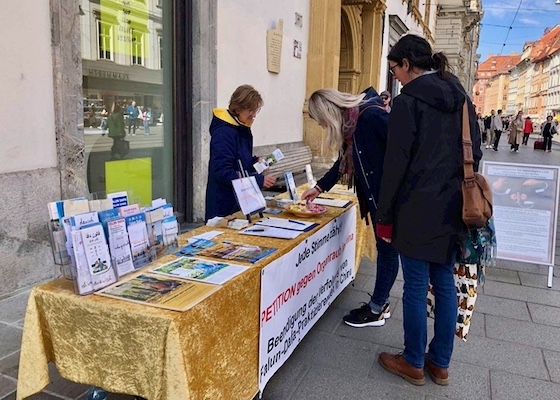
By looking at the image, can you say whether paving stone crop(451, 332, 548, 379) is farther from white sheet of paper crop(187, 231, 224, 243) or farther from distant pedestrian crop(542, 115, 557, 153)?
distant pedestrian crop(542, 115, 557, 153)

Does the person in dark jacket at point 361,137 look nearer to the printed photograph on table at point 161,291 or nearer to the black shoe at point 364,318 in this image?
the black shoe at point 364,318

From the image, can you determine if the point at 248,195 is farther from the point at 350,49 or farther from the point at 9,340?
the point at 350,49

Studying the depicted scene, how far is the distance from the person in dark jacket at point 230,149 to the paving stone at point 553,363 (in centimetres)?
210

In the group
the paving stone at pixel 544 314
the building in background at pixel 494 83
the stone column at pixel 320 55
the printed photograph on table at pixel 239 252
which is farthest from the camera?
the building in background at pixel 494 83

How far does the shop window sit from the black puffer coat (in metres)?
3.34

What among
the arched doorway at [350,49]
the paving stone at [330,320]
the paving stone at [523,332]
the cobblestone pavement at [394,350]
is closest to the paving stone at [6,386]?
the cobblestone pavement at [394,350]

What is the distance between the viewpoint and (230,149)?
134 inches

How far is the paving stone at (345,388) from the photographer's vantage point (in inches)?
103

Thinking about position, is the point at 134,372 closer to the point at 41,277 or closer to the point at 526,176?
the point at 41,277

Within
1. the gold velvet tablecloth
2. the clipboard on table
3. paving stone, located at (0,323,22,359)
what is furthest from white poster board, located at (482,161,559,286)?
paving stone, located at (0,323,22,359)

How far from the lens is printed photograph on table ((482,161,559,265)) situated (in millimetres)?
4711

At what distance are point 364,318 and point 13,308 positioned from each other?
245 cm

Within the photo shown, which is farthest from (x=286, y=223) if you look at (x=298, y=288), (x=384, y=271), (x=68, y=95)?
(x=68, y=95)

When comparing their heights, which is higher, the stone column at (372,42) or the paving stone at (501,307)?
the stone column at (372,42)
